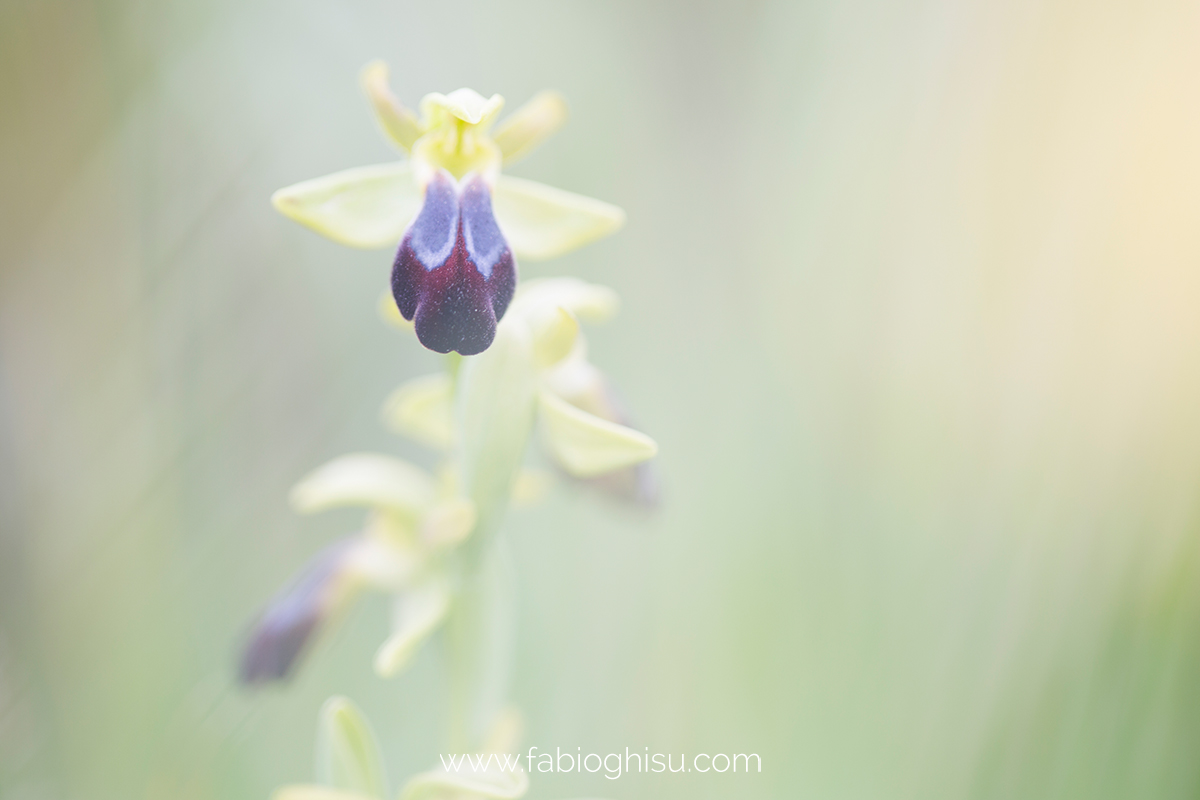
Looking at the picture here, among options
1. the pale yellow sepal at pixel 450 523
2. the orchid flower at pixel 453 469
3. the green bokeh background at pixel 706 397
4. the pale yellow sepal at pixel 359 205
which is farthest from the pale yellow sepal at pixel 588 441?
the green bokeh background at pixel 706 397

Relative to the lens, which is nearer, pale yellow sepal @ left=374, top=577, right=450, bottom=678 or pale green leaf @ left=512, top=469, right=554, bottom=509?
pale yellow sepal @ left=374, top=577, right=450, bottom=678

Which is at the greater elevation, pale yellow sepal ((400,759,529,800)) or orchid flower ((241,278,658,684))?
orchid flower ((241,278,658,684))

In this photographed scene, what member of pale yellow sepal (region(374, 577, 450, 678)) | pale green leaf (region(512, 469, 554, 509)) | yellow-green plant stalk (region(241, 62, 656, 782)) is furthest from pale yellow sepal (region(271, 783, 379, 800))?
pale green leaf (region(512, 469, 554, 509))

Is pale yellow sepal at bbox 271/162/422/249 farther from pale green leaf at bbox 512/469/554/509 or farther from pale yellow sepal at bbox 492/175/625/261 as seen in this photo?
pale green leaf at bbox 512/469/554/509

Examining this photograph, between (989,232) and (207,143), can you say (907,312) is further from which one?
(207,143)

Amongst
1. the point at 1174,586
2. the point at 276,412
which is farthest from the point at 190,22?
the point at 1174,586

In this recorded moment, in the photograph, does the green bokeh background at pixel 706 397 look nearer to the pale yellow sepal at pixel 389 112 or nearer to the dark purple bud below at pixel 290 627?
the dark purple bud below at pixel 290 627

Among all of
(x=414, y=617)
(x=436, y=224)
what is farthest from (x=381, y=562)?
(x=436, y=224)

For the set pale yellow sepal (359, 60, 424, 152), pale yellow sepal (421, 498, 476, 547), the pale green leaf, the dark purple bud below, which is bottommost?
the dark purple bud below

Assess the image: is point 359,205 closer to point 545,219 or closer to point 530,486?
point 545,219
